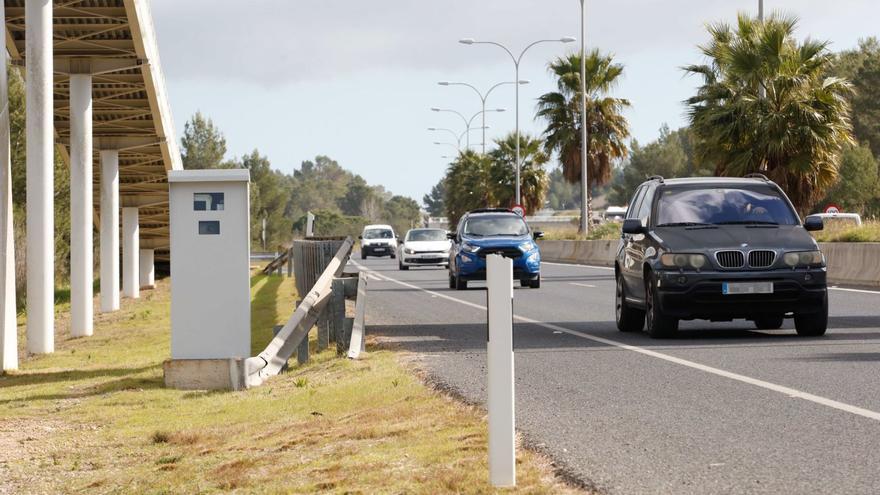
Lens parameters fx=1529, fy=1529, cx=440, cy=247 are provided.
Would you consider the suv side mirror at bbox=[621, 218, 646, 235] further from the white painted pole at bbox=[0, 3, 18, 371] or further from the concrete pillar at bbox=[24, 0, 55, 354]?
the concrete pillar at bbox=[24, 0, 55, 354]

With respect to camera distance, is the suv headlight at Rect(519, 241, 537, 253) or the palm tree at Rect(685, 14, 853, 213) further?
the palm tree at Rect(685, 14, 853, 213)

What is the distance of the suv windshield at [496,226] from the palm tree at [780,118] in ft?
29.4

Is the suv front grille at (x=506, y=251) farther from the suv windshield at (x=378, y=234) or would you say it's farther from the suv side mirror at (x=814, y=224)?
the suv windshield at (x=378, y=234)

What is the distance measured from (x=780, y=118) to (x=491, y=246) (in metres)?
11.4

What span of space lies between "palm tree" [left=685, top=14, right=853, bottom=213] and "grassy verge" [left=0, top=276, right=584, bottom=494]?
80.0ft

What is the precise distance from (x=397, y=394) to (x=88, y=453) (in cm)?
240

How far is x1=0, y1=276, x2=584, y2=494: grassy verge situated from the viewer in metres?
8.10

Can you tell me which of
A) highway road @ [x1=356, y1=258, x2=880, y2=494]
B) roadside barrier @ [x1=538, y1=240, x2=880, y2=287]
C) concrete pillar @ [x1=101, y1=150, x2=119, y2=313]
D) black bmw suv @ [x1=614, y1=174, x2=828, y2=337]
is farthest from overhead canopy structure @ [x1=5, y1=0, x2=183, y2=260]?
roadside barrier @ [x1=538, y1=240, x2=880, y2=287]

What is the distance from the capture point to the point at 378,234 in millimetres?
71500

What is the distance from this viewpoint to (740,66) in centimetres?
3884

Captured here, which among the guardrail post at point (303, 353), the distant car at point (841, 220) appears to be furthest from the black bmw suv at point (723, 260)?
the distant car at point (841, 220)

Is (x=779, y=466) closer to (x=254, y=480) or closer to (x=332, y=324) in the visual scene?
(x=254, y=480)

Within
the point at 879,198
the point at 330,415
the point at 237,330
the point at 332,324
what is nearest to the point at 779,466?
the point at 330,415

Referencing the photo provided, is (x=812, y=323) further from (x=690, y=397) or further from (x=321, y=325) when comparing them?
(x=690, y=397)
